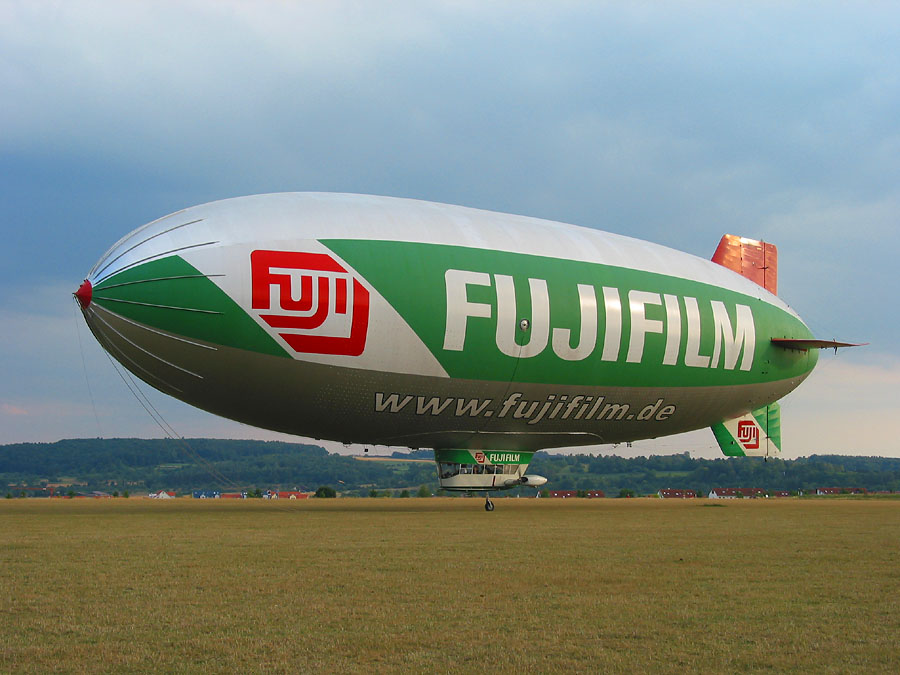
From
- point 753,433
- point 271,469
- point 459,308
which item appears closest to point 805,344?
point 753,433

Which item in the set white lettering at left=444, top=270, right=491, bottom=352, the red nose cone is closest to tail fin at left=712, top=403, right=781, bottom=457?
white lettering at left=444, top=270, right=491, bottom=352

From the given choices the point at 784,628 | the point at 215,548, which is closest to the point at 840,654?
the point at 784,628

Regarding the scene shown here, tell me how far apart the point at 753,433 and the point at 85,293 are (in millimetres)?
30134

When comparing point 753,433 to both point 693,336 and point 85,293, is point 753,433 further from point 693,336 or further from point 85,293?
point 85,293

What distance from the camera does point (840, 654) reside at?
8.07 m

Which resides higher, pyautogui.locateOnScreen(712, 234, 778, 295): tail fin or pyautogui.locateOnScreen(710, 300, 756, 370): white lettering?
pyautogui.locateOnScreen(712, 234, 778, 295): tail fin

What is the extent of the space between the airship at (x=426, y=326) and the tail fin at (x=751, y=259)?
287 inches

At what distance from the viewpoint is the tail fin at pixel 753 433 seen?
126 ft

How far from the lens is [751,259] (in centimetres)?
4225

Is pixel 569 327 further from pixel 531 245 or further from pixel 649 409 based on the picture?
pixel 649 409

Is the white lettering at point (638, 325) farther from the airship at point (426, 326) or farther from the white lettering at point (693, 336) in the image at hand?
the white lettering at point (693, 336)

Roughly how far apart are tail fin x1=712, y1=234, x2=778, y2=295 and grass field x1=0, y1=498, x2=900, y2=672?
2324cm

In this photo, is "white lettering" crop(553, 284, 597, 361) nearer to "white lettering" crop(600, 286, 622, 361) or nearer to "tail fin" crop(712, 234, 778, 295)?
"white lettering" crop(600, 286, 622, 361)

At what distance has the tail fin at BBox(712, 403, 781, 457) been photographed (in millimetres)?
38469
